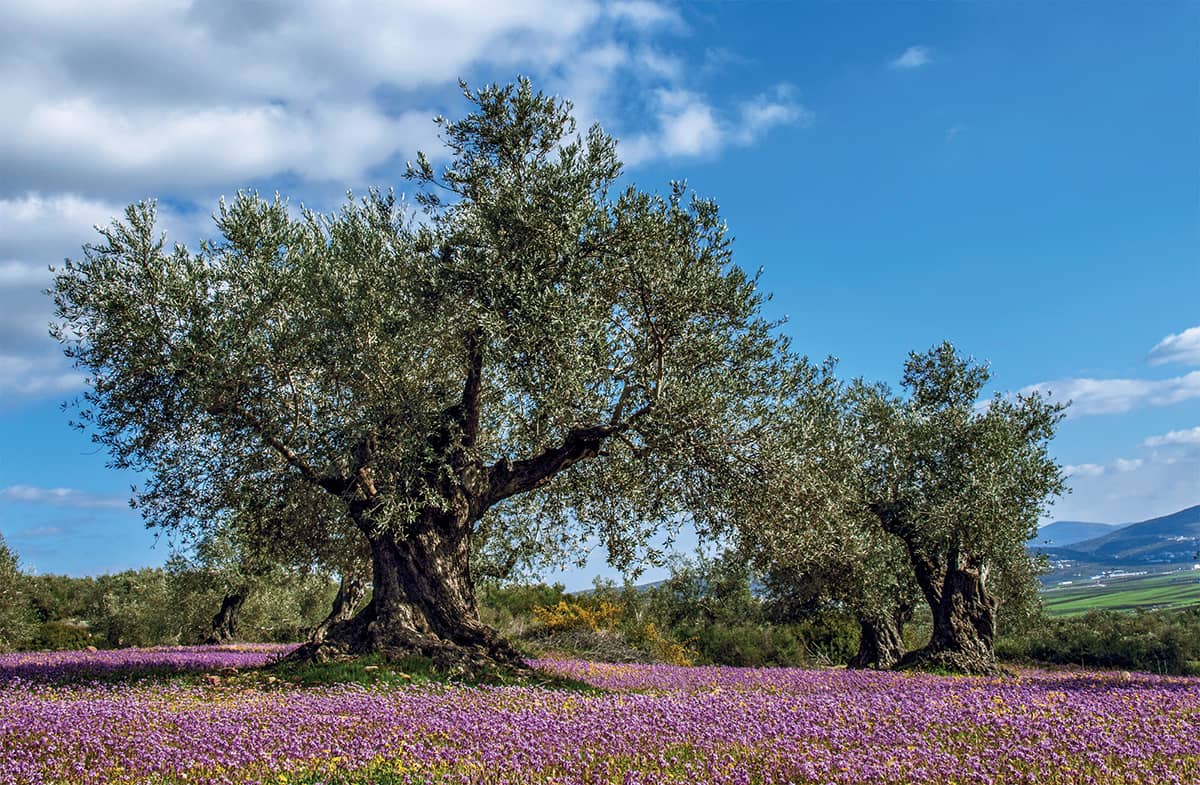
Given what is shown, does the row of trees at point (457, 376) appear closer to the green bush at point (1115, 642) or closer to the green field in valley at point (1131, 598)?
the green bush at point (1115, 642)

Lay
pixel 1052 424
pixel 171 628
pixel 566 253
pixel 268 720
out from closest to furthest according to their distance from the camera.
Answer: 1. pixel 268 720
2. pixel 566 253
3. pixel 1052 424
4. pixel 171 628

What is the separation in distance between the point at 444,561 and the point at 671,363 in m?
7.08

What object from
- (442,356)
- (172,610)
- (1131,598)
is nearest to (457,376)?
(442,356)

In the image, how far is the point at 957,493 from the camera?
1012 inches

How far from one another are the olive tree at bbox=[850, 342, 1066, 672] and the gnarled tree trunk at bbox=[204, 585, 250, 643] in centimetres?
3191

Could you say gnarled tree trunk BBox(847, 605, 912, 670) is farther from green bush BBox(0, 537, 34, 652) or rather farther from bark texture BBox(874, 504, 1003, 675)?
green bush BBox(0, 537, 34, 652)

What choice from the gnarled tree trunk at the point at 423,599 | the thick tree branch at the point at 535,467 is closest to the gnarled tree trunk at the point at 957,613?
the thick tree branch at the point at 535,467

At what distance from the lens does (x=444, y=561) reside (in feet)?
59.9

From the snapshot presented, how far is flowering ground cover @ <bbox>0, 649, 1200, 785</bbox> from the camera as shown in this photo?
624 centimetres

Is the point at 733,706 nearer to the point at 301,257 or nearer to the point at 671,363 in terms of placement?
the point at 671,363

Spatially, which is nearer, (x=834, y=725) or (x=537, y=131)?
(x=834, y=725)

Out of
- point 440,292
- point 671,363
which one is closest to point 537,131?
point 440,292

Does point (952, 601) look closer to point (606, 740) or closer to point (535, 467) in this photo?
point (535, 467)

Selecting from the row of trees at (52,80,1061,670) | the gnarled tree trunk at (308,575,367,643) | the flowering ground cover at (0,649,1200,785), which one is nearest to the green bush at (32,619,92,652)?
the gnarled tree trunk at (308,575,367,643)
